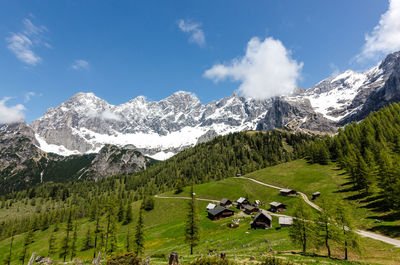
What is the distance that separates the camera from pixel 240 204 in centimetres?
9794

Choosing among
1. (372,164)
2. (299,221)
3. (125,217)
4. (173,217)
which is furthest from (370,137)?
(125,217)

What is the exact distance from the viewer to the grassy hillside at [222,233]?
37406mm

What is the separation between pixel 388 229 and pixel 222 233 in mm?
40492

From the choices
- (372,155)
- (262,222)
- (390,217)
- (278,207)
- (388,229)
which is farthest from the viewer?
(372,155)

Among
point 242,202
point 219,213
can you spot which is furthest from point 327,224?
point 242,202

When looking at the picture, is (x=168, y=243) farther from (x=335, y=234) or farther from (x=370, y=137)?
(x=370, y=137)

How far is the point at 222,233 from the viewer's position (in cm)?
6431

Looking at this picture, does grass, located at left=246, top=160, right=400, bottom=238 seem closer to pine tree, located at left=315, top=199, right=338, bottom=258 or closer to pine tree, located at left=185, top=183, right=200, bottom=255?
pine tree, located at left=315, top=199, right=338, bottom=258

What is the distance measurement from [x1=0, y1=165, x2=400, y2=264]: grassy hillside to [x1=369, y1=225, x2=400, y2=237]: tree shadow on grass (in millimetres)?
5840

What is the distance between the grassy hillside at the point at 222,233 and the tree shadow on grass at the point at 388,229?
584cm

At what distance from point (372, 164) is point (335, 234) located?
188 feet

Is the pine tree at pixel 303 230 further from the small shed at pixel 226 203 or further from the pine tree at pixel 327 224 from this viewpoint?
the small shed at pixel 226 203

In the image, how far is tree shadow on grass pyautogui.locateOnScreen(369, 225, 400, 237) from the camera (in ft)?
133

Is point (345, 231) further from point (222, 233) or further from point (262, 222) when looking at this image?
point (222, 233)
